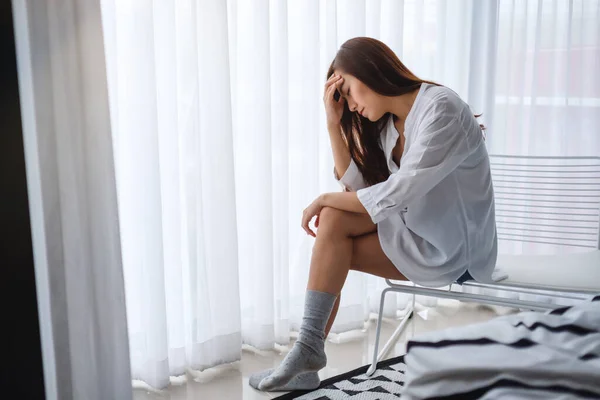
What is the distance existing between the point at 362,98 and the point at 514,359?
1.16 metres

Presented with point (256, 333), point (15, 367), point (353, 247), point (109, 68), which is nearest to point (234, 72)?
point (109, 68)

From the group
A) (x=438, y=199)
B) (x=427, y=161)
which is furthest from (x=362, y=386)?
(x=427, y=161)

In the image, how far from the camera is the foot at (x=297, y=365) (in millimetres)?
2000

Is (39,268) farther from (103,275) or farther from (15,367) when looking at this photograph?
(15,367)

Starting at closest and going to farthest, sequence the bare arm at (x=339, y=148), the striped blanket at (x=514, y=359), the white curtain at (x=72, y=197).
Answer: the striped blanket at (x=514, y=359) < the white curtain at (x=72, y=197) < the bare arm at (x=339, y=148)

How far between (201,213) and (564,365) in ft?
4.62

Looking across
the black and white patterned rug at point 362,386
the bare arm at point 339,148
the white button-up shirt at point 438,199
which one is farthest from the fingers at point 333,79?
the black and white patterned rug at point 362,386

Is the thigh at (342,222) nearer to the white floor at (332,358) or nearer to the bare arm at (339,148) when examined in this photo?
the bare arm at (339,148)

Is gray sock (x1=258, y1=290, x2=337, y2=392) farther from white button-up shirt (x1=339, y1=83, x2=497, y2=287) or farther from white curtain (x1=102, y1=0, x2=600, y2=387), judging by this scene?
white curtain (x1=102, y1=0, x2=600, y2=387)

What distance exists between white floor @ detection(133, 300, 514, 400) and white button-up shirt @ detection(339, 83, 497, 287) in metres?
0.52

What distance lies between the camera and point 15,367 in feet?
4.49

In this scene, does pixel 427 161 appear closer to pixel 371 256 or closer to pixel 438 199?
pixel 438 199

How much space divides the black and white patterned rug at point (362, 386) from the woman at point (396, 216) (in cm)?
4

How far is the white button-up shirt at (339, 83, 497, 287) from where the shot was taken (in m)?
1.89
